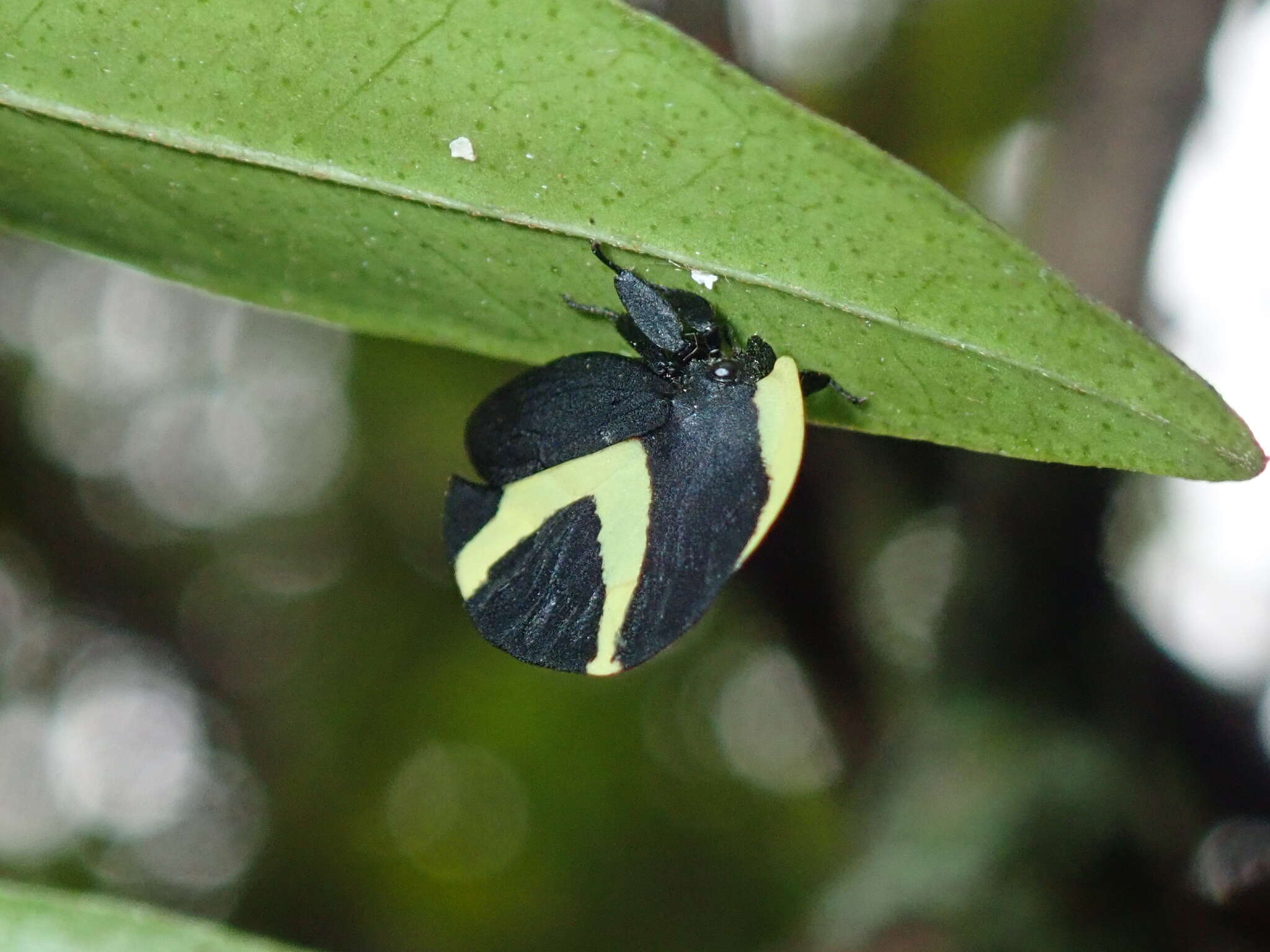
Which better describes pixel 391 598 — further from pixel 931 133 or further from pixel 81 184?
pixel 81 184

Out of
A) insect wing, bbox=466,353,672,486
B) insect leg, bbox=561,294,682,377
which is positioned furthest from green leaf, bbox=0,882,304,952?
insect leg, bbox=561,294,682,377

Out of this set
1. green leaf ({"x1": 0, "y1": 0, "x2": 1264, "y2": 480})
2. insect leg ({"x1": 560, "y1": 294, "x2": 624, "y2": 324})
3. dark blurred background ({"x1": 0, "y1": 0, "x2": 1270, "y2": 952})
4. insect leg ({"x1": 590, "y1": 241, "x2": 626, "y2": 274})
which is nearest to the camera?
green leaf ({"x1": 0, "y1": 0, "x2": 1264, "y2": 480})

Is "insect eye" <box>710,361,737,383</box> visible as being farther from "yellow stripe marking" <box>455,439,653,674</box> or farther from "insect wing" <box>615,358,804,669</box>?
"yellow stripe marking" <box>455,439,653,674</box>

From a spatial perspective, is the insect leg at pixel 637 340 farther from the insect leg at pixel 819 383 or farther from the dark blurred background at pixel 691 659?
the dark blurred background at pixel 691 659

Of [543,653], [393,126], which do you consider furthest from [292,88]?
[543,653]

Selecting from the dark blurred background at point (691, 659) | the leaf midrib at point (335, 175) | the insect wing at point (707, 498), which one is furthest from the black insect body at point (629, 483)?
the dark blurred background at point (691, 659)
